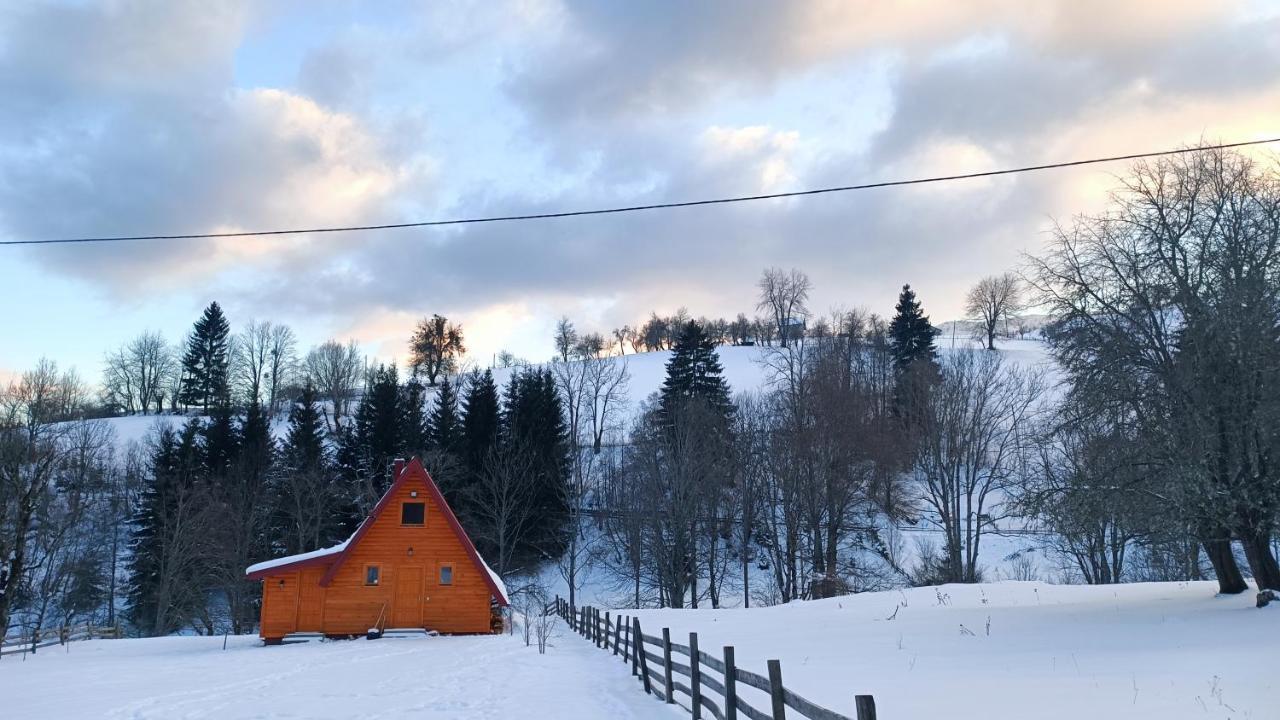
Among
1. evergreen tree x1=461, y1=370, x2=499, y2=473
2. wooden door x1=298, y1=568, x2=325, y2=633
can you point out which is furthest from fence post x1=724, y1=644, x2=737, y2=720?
evergreen tree x1=461, y1=370, x2=499, y2=473

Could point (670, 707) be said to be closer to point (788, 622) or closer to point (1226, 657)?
point (1226, 657)

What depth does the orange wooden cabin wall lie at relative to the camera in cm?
3017

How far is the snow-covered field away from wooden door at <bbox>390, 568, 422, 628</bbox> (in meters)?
4.72

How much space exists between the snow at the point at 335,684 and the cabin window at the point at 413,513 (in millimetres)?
6117

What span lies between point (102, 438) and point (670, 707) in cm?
7072

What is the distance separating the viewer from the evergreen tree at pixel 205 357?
90.9 meters

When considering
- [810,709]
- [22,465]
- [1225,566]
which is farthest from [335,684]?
[22,465]

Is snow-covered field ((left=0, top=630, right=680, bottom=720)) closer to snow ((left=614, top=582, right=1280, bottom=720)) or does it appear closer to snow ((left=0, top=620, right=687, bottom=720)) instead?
snow ((left=0, top=620, right=687, bottom=720))

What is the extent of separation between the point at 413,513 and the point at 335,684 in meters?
16.4

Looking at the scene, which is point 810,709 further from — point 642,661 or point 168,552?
point 168,552

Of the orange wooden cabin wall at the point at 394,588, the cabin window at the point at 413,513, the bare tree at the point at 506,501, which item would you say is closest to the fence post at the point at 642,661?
the orange wooden cabin wall at the point at 394,588

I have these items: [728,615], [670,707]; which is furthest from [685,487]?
[670,707]

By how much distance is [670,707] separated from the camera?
40.4 ft

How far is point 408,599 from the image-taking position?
31328mm
